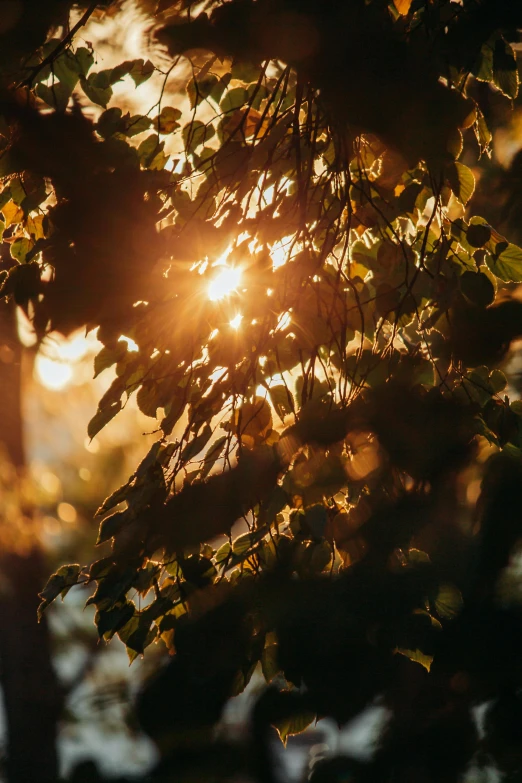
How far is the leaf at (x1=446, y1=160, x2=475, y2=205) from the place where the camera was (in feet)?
5.14

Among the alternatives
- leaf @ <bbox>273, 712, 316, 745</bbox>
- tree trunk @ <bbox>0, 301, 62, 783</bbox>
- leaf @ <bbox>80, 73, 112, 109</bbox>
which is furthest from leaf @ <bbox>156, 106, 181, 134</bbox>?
tree trunk @ <bbox>0, 301, 62, 783</bbox>

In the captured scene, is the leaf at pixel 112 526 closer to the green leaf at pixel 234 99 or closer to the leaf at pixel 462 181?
the leaf at pixel 462 181

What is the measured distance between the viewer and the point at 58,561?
705cm

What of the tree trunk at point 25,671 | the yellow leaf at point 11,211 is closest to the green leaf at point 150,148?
the yellow leaf at point 11,211

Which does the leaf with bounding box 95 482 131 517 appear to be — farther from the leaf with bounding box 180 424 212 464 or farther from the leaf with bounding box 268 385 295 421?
the leaf with bounding box 268 385 295 421

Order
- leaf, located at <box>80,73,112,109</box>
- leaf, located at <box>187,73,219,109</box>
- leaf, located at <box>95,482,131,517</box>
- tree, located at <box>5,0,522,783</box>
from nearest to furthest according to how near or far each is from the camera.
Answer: tree, located at <box>5,0,522,783</box> → leaf, located at <box>95,482,131,517</box> → leaf, located at <box>80,73,112,109</box> → leaf, located at <box>187,73,219,109</box>

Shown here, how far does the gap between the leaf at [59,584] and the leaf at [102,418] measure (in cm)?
32

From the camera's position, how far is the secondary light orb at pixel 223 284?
171 centimetres

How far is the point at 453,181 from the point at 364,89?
0.96ft

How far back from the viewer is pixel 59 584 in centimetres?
166

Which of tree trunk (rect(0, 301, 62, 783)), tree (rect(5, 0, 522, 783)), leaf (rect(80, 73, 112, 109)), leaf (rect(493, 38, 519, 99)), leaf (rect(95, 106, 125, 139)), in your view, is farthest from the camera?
tree trunk (rect(0, 301, 62, 783))

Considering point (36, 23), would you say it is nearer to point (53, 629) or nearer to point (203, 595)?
point (203, 595)

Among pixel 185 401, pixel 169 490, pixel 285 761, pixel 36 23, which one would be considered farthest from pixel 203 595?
pixel 36 23

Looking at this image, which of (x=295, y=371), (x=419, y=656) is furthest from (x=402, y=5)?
(x=419, y=656)
